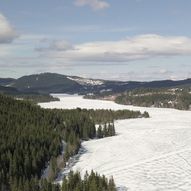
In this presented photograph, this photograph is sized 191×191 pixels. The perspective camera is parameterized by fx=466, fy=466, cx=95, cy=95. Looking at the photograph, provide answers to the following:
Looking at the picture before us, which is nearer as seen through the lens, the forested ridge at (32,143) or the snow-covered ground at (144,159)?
the forested ridge at (32,143)

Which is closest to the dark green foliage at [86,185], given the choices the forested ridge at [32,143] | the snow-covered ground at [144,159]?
the forested ridge at [32,143]

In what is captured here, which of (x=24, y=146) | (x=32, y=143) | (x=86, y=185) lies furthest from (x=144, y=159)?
(x=86, y=185)

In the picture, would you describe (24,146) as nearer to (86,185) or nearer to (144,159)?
(144,159)

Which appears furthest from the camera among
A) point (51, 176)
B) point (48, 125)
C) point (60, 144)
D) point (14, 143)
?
point (48, 125)

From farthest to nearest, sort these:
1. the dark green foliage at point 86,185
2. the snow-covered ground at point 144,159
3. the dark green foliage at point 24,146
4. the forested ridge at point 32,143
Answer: the dark green foliage at point 24,146
the snow-covered ground at point 144,159
the forested ridge at point 32,143
the dark green foliage at point 86,185

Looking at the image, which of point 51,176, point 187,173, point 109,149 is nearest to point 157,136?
point 109,149

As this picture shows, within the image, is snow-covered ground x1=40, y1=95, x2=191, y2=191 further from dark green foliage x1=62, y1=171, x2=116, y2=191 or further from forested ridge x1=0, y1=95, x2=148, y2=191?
dark green foliage x1=62, y1=171, x2=116, y2=191

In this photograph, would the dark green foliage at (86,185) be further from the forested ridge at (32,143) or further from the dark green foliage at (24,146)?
the dark green foliage at (24,146)

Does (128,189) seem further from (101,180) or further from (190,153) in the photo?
(190,153)
